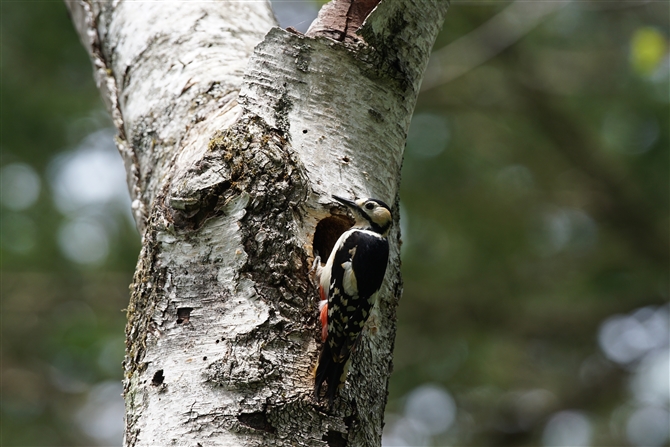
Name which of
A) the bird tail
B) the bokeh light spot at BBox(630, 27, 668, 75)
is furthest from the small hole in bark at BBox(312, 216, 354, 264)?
the bokeh light spot at BBox(630, 27, 668, 75)

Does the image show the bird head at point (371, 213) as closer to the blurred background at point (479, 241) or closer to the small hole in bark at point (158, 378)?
the small hole in bark at point (158, 378)

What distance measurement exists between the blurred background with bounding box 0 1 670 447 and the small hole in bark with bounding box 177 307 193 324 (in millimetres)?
4611

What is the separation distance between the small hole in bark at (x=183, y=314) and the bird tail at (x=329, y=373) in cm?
48

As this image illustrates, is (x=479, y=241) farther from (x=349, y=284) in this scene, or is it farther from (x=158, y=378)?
(x=158, y=378)

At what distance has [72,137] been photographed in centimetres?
725

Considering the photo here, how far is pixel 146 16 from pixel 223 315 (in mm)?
1886

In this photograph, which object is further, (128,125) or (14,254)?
(14,254)

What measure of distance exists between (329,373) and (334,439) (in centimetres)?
21

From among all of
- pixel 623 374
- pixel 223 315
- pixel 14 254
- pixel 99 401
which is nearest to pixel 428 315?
pixel 623 374

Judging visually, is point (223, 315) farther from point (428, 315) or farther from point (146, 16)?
point (428, 315)

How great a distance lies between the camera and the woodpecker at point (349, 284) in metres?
2.38

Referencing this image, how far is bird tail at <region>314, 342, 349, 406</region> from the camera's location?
231 centimetres

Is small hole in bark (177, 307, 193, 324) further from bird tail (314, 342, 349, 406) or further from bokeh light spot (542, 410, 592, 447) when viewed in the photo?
bokeh light spot (542, 410, 592, 447)

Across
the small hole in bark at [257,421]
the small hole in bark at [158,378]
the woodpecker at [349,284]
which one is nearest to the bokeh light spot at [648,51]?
the woodpecker at [349,284]
